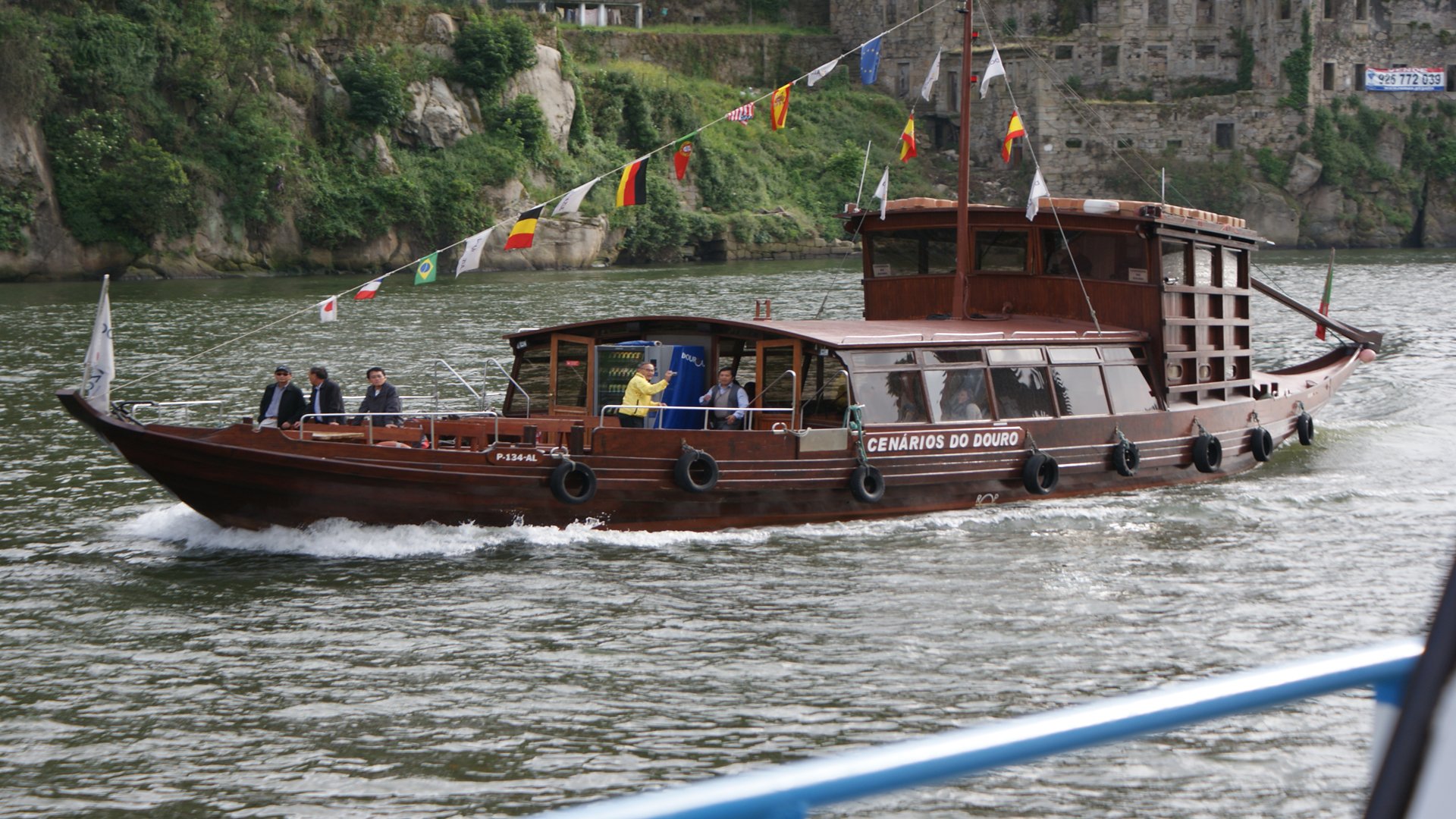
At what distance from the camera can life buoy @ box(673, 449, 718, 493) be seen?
53.2ft

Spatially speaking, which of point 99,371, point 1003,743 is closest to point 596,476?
point 99,371

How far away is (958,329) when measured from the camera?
747 inches

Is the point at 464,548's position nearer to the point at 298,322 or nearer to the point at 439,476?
the point at 439,476

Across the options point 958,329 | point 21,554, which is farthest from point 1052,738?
point 958,329

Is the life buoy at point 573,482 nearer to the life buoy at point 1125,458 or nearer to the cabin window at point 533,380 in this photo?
the cabin window at point 533,380

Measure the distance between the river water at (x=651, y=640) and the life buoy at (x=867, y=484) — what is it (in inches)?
14.8

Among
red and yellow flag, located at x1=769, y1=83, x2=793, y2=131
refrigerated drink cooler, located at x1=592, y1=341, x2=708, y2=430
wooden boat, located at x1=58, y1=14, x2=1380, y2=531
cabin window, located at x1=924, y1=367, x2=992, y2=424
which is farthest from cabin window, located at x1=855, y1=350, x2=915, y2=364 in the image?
red and yellow flag, located at x1=769, y1=83, x2=793, y2=131

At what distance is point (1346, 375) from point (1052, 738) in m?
26.8

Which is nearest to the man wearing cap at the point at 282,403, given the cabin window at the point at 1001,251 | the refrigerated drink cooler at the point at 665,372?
the refrigerated drink cooler at the point at 665,372

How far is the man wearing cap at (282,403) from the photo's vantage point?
56.3ft

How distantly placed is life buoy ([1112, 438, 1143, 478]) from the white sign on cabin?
242 ft

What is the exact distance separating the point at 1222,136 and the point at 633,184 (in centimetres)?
7304

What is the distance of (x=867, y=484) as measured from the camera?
17312mm

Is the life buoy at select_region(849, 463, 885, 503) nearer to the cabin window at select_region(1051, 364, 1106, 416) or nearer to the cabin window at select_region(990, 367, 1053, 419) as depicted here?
the cabin window at select_region(990, 367, 1053, 419)
